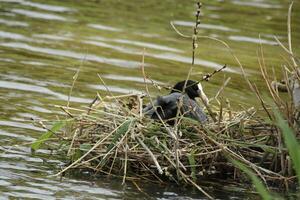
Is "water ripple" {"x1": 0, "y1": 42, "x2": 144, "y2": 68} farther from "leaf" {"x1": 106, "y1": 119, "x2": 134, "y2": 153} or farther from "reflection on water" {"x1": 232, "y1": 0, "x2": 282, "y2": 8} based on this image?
"reflection on water" {"x1": 232, "y1": 0, "x2": 282, "y2": 8}

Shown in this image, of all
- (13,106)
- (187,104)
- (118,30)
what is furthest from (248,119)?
(118,30)

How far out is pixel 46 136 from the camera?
688 cm

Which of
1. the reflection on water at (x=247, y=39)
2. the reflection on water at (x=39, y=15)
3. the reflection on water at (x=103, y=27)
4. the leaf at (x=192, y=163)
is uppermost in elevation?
the reflection on water at (x=39, y=15)

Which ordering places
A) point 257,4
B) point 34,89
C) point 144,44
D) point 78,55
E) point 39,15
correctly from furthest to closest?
point 257,4, point 39,15, point 144,44, point 78,55, point 34,89

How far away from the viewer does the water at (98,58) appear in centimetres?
640

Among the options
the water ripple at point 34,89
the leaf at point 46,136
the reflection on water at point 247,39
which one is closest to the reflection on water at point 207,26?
the reflection on water at point 247,39

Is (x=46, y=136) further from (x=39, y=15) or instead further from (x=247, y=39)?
(x=247, y=39)

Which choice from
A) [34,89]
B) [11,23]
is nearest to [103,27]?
[11,23]

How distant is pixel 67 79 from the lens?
383 inches

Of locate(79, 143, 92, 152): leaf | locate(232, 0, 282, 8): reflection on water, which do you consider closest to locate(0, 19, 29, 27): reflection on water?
locate(232, 0, 282, 8): reflection on water

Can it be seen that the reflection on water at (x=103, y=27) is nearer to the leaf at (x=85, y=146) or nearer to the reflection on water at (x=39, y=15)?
the reflection on water at (x=39, y=15)

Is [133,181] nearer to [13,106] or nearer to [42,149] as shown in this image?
[42,149]

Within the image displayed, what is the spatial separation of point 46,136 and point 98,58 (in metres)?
4.11

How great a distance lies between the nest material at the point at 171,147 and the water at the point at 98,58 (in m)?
0.13
